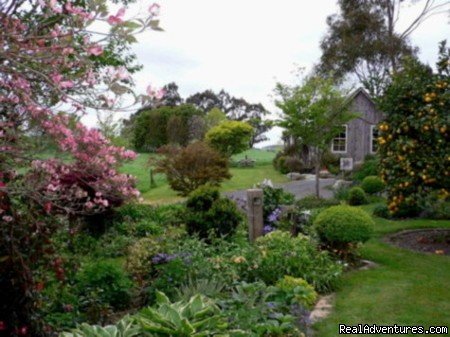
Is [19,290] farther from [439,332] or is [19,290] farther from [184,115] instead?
[184,115]

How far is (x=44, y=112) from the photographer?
3631 millimetres

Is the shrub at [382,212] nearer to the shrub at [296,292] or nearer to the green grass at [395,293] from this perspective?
the green grass at [395,293]

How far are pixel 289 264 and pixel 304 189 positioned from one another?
15878 mm

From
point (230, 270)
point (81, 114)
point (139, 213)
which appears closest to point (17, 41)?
point (81, 114)

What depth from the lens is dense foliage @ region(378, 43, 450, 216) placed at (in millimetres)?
9250

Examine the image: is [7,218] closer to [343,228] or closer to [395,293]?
[395,293]

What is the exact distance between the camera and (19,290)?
4125 mm

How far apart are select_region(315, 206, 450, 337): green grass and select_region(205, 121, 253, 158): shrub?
985 inches

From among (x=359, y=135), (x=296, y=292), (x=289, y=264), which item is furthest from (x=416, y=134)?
(x=359, y=135)

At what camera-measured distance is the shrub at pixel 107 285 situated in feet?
18.4

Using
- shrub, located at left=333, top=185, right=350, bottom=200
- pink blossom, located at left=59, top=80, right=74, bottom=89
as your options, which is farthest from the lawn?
pink blossom, located at left=59, top=80, right=74, bottom=89

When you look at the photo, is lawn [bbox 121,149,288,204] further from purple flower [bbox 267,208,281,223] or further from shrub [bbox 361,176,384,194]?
purple flower [bbox 267,208,281,223]

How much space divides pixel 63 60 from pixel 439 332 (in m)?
4.63

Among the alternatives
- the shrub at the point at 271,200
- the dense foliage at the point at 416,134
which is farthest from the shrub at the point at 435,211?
the shrub at the point at 271,200
